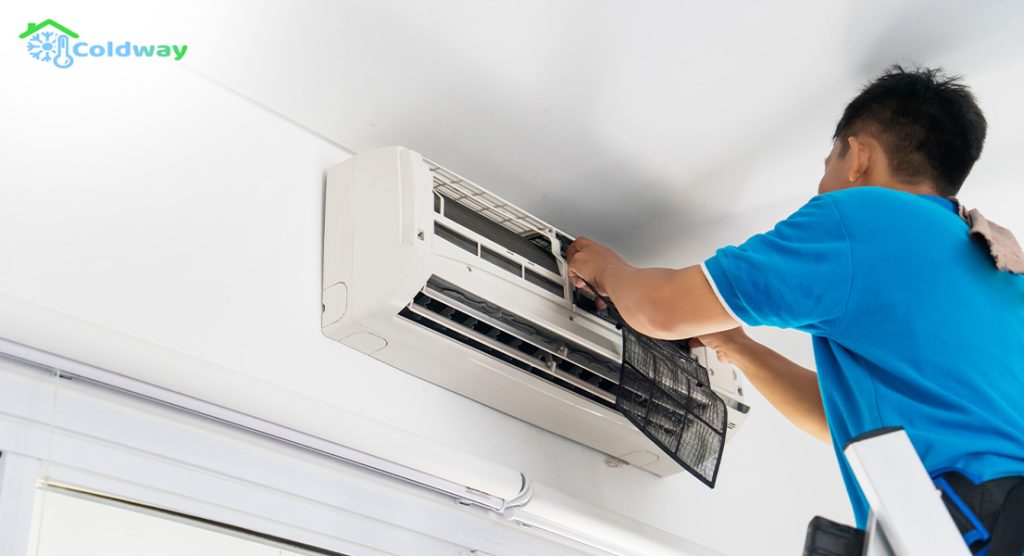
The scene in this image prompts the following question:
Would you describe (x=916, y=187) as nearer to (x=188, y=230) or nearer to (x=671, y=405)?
(x=671, y=405)

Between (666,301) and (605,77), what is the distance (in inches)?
15.5

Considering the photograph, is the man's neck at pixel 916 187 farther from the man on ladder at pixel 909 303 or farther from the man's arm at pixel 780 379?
the man's arm at pixel 780 379

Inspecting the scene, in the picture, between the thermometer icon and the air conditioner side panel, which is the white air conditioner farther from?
the thermometer icon

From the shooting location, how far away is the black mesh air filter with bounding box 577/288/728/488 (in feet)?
4.99

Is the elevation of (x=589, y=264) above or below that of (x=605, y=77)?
below

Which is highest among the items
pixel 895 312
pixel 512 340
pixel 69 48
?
pixel 69 48

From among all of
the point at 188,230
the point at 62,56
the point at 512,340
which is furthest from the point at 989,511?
the point at 62,56

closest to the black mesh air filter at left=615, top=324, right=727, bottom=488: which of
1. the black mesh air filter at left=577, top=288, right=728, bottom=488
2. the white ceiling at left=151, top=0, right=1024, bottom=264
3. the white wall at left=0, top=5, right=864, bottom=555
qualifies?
the black mesh air filter at left=577, top=288, right=728, bottom=488

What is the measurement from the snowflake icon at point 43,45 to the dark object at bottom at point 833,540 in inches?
43.1

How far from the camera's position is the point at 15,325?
41.3 inches

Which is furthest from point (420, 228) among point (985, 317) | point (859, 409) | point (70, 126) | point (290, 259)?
point (985, 317)

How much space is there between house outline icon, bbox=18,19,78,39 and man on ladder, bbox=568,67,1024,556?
83 cm

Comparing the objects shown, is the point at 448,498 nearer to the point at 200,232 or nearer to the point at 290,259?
the point at 290,259

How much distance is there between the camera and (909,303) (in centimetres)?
119
